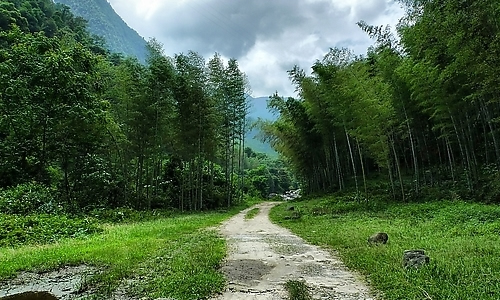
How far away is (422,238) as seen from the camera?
7.30 meters

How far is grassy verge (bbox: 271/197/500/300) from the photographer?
386cm

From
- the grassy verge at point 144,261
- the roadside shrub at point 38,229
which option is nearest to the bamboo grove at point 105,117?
the roadside shrub at point 38,229

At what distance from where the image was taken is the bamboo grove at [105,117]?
13.0 metres

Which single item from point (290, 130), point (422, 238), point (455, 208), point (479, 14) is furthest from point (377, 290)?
point (290, 130)

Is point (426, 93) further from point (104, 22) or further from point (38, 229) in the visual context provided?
point (104, 22)

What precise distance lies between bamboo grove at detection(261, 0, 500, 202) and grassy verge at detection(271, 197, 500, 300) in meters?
3.00

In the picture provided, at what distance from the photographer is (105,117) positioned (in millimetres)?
13906

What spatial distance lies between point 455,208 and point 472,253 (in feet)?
19.8

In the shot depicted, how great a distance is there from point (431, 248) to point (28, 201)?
11945 millimetres

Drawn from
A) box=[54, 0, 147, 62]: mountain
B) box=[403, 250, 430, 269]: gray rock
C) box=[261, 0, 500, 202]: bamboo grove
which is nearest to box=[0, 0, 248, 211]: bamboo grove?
box=[261, 0, 500, 202]: bamboo grove

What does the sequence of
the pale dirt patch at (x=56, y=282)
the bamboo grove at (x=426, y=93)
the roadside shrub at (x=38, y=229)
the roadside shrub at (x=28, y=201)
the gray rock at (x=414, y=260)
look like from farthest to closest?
the roadside shrub at (x=28, y=201)
the roadside shrub at (x=38, y=229)
the bamboo grove at (x=426, y=93)
the gray rock at (x=414, y=260)
the pale dirt patch at (x=56, y=282)

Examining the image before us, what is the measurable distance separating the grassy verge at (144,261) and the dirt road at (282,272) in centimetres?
26

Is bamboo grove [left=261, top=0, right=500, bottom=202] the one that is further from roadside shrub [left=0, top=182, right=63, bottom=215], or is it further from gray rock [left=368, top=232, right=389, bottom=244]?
roadside shrub [left=0, top=182, right=63, bottom=215]

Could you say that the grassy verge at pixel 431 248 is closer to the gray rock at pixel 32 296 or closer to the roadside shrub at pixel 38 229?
the gray rock at pixel 32 296
